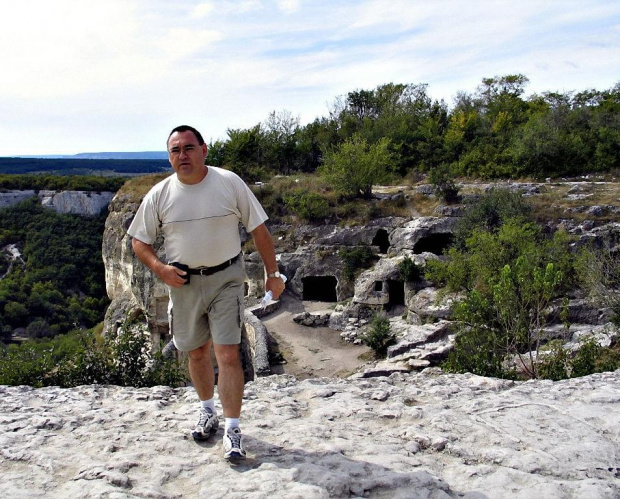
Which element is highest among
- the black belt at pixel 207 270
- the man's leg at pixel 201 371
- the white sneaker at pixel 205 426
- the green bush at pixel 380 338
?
the black belt at pixel 207 270

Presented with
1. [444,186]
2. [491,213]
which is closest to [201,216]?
[491,213]

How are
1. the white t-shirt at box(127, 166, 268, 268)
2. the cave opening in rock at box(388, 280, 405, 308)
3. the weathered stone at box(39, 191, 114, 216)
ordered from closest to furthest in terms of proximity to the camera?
the white t-shirt at box(127, 166, 268, 268) → the cave opening in rock at box(388, 280, 405, 308) → the weathered stone at box(39, 191, 114, 216)

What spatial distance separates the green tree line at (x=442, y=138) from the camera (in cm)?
2469

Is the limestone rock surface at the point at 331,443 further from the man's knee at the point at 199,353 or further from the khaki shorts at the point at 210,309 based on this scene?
the khaki shorts at the point at 210,309

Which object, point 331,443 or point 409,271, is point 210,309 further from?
point 409,271

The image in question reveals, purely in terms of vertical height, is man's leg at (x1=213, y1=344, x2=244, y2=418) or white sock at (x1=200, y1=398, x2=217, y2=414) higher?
man's leg at (x1=213, y1=344, x2=244, y2=418)

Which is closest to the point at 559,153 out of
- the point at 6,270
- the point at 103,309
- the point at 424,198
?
the point at 424,198

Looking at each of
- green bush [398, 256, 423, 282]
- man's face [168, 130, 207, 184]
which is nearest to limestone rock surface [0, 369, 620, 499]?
man's face [168, 130, 207, 184]

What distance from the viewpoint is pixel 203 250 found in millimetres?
3346

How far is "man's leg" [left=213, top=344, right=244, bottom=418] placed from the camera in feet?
10.8

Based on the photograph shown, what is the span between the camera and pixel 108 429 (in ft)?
12.1

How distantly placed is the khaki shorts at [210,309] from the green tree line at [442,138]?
62.5ft

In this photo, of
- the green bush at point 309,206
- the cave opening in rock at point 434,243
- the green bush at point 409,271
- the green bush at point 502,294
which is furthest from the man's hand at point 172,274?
the green bush at point 309,206

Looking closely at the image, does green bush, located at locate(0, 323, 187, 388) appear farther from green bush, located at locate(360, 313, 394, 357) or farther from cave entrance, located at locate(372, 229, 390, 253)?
cave entrance, located at locate(372, 229, 390, 253)
